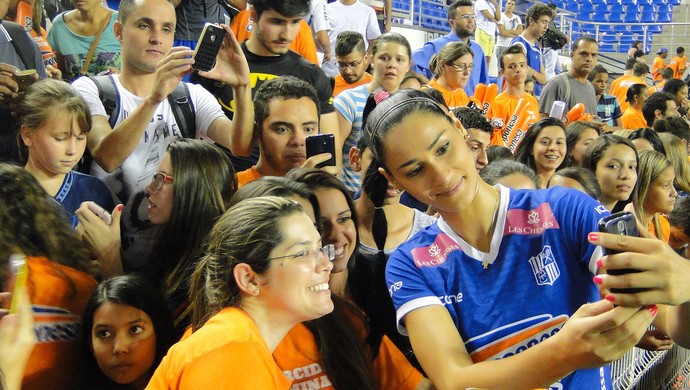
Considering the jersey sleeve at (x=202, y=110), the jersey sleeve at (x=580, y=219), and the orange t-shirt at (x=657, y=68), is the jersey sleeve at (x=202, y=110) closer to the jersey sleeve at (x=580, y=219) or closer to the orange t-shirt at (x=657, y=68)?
the jersey sleeve at (x=580, y=219)

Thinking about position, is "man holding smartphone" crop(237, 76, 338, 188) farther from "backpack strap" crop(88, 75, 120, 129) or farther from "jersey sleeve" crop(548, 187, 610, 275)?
"jersey sleeve" crop(548, 187, 610, 275)

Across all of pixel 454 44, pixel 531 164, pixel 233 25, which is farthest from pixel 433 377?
pixel 454 44

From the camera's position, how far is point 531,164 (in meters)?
4.76

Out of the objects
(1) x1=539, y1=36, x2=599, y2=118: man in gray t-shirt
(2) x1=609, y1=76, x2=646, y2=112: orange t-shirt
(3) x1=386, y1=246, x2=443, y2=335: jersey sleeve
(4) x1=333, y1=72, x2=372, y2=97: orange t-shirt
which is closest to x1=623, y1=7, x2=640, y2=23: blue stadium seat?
(2) x1=609, y1=76, x2=646, y2=112: orange t-shirt

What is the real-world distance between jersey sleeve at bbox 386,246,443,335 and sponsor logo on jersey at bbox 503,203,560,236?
0.25 metres

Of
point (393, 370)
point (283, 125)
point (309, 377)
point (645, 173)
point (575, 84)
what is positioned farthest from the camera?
point (575, 84)

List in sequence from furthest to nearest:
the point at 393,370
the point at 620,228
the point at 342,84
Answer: the point at 342,84
the point at 393,370
the point at 620,228

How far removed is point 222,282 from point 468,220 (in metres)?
0.67

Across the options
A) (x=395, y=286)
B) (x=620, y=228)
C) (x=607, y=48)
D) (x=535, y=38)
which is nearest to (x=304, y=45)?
(x=395, y=286)

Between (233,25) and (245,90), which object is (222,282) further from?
(233,25)

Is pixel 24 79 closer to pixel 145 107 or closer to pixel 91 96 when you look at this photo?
pixel 91 96

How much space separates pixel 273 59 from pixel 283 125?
77 cm

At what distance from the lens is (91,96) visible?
10.00 ft

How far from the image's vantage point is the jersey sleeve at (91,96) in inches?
119
